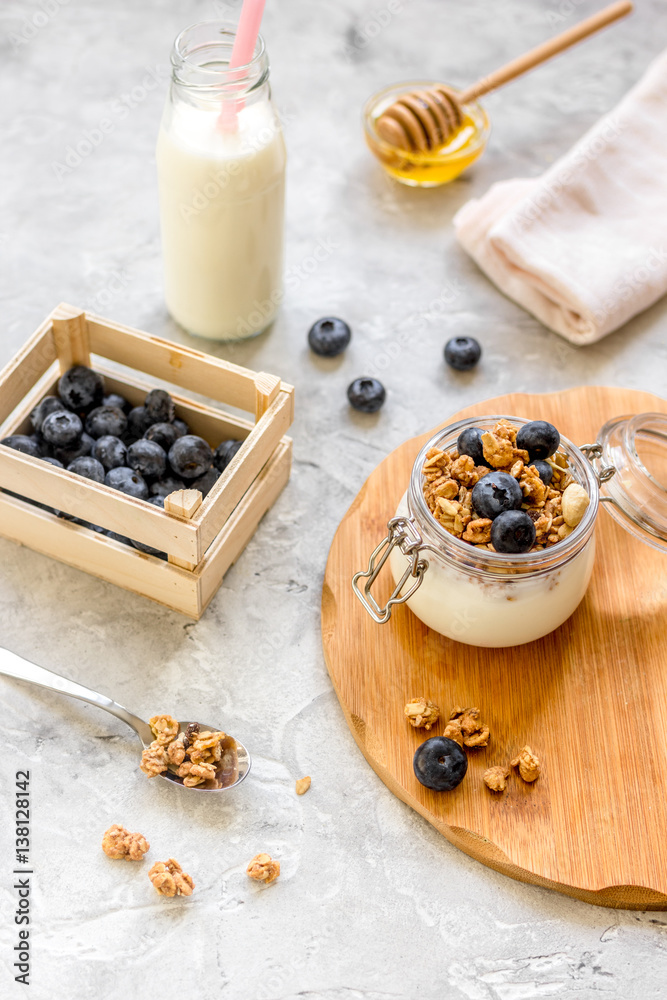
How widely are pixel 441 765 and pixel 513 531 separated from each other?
308mm

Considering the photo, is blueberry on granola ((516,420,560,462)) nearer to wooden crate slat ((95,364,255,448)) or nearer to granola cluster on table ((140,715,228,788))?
wooden crate slat ((95,364,255,448))

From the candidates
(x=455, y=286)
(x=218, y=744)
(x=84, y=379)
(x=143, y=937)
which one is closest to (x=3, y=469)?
(x=84, y=379)

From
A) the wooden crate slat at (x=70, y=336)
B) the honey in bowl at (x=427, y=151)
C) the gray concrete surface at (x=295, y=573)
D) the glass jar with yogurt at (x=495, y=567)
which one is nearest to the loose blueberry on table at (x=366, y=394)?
the gray concrete surface at (x=295, y=573)

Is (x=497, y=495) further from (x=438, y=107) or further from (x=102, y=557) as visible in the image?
(x=438, y=107)

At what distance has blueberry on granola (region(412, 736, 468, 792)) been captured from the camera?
121cm

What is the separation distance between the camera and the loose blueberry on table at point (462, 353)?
173 centimetres

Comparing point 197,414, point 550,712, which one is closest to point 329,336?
point 197,414

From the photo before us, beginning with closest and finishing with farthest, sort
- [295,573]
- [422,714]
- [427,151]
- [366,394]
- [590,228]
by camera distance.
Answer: [422,714] → [295,573] → [366,394] → [590,228] → [427,151]

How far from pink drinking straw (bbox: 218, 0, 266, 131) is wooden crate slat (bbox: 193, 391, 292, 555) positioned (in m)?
0.43

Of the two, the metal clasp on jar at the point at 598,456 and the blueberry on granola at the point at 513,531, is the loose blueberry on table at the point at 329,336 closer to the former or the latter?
the metal clasp on jar at the point at 598,456

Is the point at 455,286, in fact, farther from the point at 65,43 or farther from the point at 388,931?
the point at 388,931

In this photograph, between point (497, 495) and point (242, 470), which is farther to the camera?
point (242, 470)

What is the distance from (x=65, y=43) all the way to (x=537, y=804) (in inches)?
74.4

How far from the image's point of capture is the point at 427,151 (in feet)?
6.43
